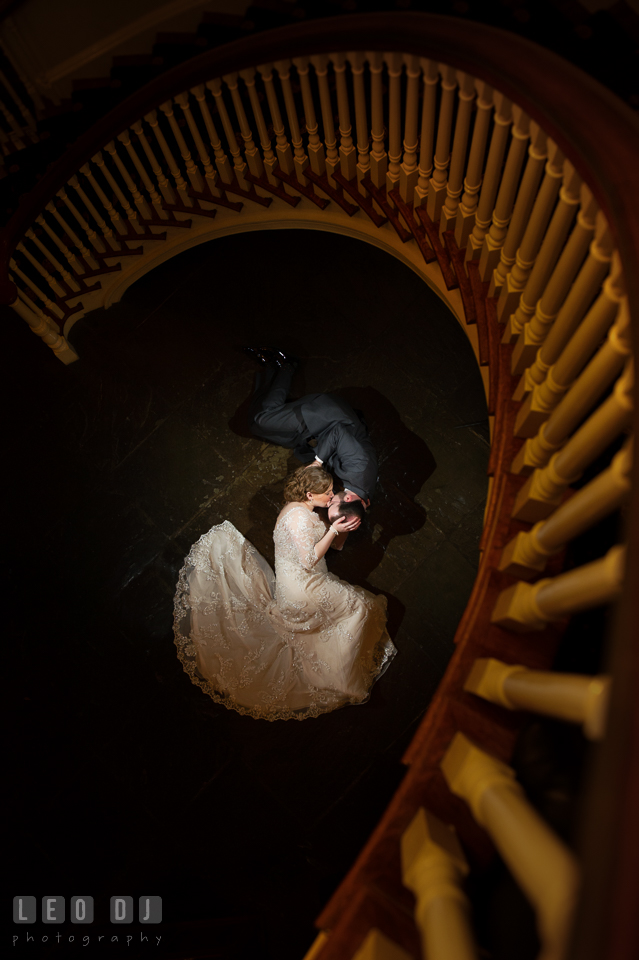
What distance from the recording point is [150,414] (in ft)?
12.6

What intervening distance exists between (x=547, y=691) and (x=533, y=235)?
1586 mm

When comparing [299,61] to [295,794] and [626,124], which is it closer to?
[626,124]

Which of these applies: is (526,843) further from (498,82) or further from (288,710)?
(288,710)

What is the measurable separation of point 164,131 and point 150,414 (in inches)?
68.3

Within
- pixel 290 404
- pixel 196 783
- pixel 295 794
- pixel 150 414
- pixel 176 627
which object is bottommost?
pixel 196 783

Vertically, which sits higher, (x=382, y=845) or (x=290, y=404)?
(x=290, y=404)

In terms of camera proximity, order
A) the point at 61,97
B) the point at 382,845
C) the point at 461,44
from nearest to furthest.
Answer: the point at 382,845 → the point at 461,44 → the point at 61,97

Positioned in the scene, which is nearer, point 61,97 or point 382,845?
point 382,845

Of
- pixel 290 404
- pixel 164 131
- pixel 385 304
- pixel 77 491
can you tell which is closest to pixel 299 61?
pixel 164 131

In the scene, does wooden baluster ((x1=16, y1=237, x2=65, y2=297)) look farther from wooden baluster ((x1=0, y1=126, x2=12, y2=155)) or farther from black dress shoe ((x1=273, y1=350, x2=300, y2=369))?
black dress shoe ((x1=273, y1=350, x2=300, y2=369))

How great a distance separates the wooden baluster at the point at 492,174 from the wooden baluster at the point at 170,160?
192cm

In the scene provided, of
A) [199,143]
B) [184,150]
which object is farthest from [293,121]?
[184,150]

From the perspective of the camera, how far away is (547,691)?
1.18 m

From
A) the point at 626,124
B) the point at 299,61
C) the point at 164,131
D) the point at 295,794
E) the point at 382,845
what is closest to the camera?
the point at 626,124
